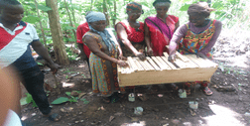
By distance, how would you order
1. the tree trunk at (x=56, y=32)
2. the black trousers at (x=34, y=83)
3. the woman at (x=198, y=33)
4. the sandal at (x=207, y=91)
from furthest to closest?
1. the tree trunk at (x=56, y=32)
2. the sandal at (x=207, y=91)
3. the woman at (x=198, y=33)
4. the black trousers at (x=34, y=83)

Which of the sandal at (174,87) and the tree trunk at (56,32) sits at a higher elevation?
the tree trunk at (56,32)

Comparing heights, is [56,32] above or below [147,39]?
above

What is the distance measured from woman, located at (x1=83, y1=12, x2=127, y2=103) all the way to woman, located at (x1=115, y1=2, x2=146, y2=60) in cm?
21

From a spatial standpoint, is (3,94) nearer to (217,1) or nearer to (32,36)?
(32,36)

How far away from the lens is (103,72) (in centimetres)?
239

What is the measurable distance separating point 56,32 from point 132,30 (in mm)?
3212

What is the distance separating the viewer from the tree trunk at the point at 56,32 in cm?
411

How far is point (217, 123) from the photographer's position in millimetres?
2023

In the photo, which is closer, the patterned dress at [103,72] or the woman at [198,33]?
the woman at [198,33]

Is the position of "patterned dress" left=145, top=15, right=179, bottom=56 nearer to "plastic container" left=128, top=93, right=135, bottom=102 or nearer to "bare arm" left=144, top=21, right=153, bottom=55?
"bare arm" left=144, top=21, right=153, bottom=55

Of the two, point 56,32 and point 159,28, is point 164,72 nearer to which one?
point 159,28

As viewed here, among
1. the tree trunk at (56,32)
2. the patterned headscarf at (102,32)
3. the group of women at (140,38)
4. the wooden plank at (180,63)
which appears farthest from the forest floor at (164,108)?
the tree trunk at (56,32)

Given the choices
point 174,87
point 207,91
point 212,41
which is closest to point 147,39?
point 212,41

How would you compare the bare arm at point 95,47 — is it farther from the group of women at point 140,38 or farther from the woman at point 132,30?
the woman at point 132,30
